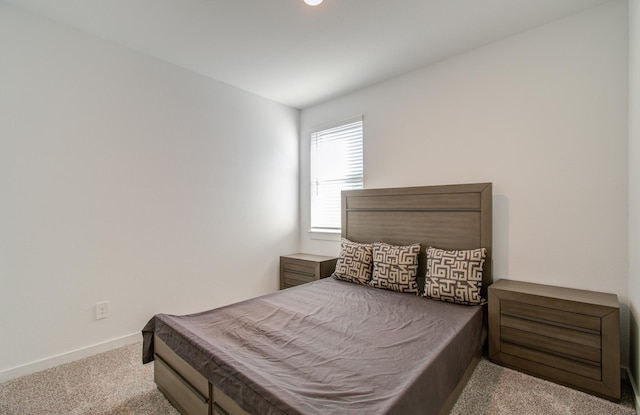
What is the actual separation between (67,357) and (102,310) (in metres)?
0.38

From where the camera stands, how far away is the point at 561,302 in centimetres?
187

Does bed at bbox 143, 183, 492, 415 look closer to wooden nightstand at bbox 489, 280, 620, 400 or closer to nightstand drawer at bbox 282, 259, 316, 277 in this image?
wooden nightstand at bbox 489, 280, 620, 400

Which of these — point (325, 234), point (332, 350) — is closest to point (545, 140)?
point (332, 350)

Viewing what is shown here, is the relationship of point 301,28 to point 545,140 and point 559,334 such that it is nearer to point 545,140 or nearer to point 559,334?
point 545,140

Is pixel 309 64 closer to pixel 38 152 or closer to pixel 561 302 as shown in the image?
pixel 38 152

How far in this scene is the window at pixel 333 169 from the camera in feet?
11.7

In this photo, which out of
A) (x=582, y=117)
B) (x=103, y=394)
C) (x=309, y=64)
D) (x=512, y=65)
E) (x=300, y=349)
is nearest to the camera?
(x=300, y=349)

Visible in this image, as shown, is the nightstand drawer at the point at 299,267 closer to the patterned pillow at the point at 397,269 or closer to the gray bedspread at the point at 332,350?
the patterned pillow at the point at 397,269

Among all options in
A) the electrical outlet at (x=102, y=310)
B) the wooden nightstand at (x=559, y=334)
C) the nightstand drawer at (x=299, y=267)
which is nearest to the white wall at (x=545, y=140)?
the wooden nightstand at (x=559, y=334)

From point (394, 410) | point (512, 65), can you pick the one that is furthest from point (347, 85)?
point (394, 410)

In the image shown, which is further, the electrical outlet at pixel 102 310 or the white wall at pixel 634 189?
the electrical outlet at pixel 102 310

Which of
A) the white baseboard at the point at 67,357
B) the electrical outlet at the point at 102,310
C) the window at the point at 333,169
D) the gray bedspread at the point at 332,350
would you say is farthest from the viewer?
the window at the point at 333,169

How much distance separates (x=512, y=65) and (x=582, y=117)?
69 cm

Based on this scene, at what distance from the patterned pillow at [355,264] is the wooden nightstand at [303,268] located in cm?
38
